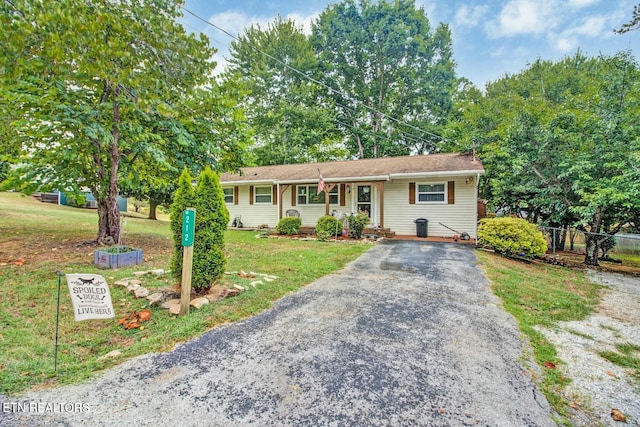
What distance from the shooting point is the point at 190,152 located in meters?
7.63

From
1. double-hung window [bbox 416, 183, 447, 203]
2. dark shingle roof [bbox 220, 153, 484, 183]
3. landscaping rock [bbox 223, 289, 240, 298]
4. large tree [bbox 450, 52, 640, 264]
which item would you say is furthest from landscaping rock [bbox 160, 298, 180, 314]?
double-hung window [bbox 416, 183, 447, 203]

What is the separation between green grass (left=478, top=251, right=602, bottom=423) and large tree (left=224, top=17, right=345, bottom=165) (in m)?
17.2

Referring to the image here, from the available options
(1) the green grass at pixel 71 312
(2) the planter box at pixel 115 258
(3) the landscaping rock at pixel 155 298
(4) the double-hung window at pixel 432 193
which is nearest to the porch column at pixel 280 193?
(4) the double-hung window at pixel 432 193

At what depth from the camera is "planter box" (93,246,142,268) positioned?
5770 mm

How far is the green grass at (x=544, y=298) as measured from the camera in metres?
2.62

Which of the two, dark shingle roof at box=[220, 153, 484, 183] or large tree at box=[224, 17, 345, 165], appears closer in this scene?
dark shingle roof at box=[220, 153, 484, 183]

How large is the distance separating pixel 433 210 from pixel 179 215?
10.2 meters

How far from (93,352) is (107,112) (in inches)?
219

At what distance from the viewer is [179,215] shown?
13.4 ft

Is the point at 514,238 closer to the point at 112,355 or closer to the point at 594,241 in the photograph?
the point at 594,241

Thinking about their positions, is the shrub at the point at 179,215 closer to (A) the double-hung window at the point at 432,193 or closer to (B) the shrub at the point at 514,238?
(B) the shrub at the point at 514,238

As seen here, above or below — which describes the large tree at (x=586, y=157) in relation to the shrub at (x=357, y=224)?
above

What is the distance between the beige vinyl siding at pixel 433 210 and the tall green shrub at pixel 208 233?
30.7ft

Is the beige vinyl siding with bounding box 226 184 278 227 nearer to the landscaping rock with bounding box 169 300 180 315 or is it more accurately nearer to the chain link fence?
the landscaping rock with bounding box 169 300 180 315
